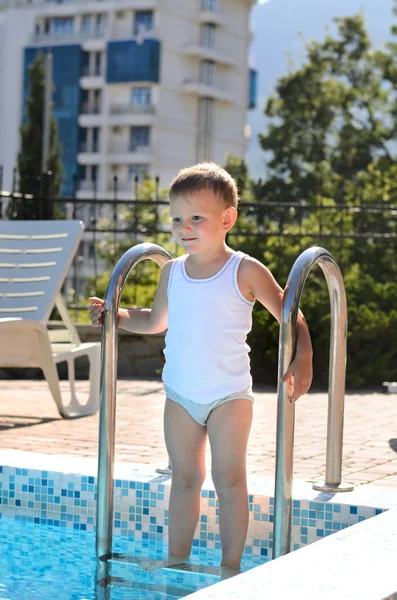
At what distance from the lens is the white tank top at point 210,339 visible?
2.67 m

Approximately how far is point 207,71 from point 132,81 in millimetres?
5746

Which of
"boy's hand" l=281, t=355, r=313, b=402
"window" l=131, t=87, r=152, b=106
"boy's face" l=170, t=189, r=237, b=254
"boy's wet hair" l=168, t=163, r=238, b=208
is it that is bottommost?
"boy's hand" l=281, t=355, r=313, b=402

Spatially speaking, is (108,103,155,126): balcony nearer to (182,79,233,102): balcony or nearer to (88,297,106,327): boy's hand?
(182,79,233,102): balcony

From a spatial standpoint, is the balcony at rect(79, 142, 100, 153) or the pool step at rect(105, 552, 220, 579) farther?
the balcony at rect(79, 142, 100, 153)

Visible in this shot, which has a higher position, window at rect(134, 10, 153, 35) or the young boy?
window at rect(134, 10, 153, 35)

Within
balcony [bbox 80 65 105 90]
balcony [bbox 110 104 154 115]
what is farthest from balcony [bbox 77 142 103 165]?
balcony [bbox 80 65 105 90]

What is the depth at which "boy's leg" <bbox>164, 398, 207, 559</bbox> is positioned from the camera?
2719mm

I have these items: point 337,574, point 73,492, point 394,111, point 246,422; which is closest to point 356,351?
point 73,492

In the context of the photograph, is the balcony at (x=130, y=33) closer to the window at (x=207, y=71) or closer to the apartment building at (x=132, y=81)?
the apartment building at (x=132, y=81)

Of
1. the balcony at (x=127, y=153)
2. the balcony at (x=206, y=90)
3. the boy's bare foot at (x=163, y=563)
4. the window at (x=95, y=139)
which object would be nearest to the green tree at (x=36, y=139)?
the balcony at (x=127, y=153)

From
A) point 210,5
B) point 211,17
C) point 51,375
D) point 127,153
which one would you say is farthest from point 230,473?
point 210,5

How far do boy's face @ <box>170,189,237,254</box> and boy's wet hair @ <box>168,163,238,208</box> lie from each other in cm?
1

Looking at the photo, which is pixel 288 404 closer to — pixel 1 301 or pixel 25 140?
pixel 1 301

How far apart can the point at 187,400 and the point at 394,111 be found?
29.6 meters
